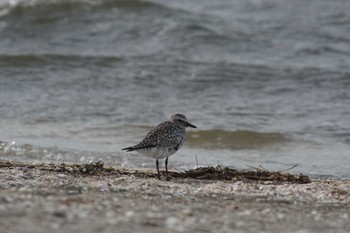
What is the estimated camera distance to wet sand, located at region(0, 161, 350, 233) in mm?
5789

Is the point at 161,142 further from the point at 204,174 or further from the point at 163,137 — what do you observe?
the point at 204,174

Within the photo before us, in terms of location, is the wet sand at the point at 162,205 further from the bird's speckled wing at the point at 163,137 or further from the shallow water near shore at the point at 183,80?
the shallow water near shore at the point at 183,80

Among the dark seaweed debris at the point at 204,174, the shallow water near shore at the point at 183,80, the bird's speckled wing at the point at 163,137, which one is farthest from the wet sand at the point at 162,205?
the shallow water near shore at the point at 183,80

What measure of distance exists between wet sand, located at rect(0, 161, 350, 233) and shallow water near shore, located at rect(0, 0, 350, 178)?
2659 millimetres

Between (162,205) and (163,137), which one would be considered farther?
(163,137)

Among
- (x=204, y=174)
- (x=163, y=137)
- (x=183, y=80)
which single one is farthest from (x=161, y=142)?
(x=183, y=80)

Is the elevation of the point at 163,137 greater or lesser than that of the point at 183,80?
lesser

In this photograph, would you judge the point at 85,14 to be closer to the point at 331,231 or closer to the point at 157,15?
the point at 157,15

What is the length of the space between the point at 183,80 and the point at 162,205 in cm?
964

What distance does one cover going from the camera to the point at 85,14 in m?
21.0

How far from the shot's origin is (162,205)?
663 centimetres

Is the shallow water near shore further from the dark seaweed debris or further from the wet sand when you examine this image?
the wet sand

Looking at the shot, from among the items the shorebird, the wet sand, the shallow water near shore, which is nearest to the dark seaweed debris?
the shorebird

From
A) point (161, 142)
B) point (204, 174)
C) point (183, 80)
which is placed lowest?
point (204, 174)
